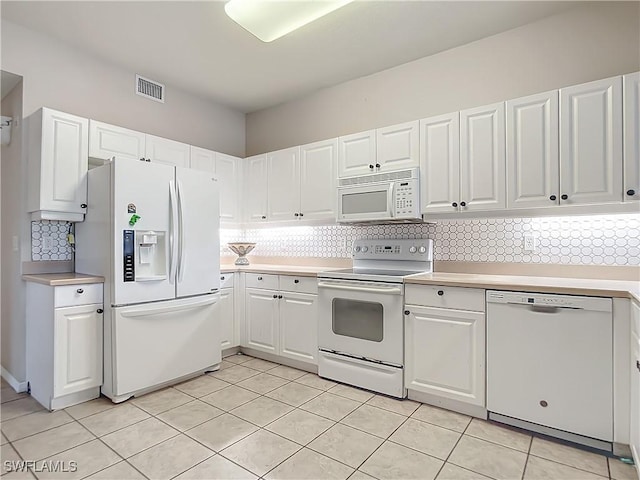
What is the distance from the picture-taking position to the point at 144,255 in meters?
2.73

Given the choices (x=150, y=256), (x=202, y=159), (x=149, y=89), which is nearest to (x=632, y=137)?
(x=150, y=256)

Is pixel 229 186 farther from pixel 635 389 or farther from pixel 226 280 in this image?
pixel 635 389

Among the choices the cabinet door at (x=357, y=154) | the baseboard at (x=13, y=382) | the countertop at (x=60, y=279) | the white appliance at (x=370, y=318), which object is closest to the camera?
the countertop at (x=60, y=279)

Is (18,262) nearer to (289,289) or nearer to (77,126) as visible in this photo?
(77,126)

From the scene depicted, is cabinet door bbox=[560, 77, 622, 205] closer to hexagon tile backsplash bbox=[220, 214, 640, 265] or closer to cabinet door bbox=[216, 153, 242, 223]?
hexagon tile backsplash bbox=[220, 214, 640, 265]

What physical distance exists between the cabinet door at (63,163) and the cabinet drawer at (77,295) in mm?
642

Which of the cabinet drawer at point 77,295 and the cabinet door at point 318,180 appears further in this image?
the cabinet door at point 318,180

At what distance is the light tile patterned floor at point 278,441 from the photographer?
1796 millimetres

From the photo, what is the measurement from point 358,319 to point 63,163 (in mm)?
2574

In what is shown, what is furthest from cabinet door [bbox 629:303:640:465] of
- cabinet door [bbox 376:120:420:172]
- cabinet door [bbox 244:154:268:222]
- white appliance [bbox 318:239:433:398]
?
cabinet door [bbox 244:154:268:222]

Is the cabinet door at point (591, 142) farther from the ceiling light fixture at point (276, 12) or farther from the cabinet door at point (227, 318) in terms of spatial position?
the cabinet door at point (227, 318)

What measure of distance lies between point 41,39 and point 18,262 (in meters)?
1.79

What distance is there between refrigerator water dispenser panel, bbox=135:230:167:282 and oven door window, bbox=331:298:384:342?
1.42 metres

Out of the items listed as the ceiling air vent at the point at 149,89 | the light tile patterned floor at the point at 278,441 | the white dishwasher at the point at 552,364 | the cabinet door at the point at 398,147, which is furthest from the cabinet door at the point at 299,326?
the ceiling air vent at the point at 149,89
